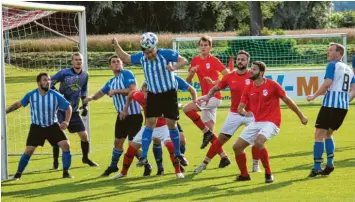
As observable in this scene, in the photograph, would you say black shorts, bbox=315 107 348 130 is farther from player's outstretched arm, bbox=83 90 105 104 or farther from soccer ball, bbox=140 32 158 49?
player's outstretched arm, bbox=83 90 105 104

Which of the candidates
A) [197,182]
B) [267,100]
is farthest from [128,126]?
[267,100]

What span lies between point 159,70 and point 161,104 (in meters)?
0.50

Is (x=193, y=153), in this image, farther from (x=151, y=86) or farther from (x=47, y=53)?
(x=47, y=53)

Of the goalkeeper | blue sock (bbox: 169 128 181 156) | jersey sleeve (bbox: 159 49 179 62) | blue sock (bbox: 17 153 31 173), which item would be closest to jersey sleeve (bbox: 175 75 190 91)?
blue sock (bbox: 169 128 181 156)

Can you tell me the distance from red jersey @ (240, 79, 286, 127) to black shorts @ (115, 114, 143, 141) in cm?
230

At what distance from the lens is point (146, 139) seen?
12875mm

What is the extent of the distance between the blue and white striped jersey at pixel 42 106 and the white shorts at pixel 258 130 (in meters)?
3.01

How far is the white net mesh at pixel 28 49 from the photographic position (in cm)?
1812

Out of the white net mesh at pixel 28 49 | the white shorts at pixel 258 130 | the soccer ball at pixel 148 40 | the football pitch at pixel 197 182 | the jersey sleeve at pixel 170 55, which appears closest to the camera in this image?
the football pitch at pixel 197 182

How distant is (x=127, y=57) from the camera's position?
12797mm

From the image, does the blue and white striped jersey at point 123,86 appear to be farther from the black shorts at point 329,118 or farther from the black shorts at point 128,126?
the black shorts at point 329,118

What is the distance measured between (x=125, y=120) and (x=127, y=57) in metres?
1.59

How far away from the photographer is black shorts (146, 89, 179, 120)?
12.8m

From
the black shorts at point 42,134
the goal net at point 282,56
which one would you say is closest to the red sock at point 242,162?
the black shorts at point 42,134
